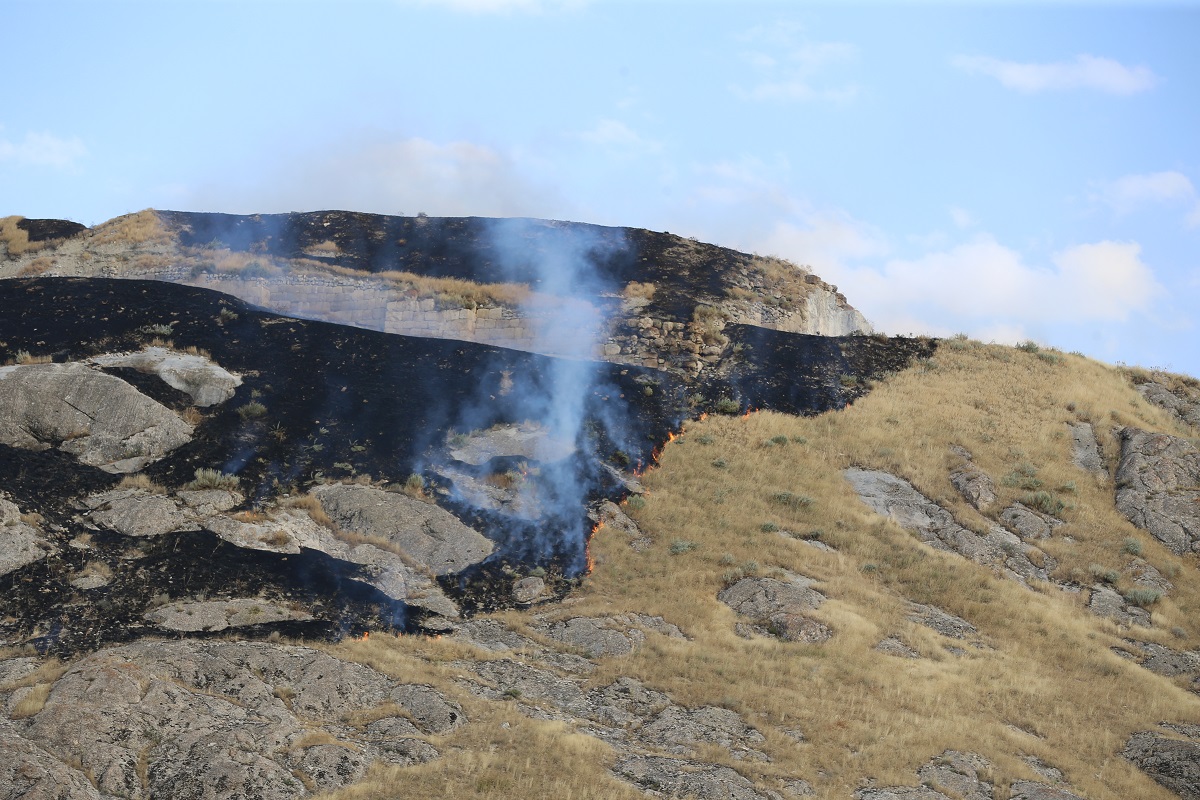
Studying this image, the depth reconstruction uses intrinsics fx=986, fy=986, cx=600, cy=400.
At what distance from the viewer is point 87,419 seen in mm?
22766

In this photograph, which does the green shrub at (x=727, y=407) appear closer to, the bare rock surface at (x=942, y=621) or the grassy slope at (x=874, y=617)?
the grassy slope at (x=874, y=617)

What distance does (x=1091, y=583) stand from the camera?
24.5 meters

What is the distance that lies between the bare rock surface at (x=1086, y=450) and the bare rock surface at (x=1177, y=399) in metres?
4.71

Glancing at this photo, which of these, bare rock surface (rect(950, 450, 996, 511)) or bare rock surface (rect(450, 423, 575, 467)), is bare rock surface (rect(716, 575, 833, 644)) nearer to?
bare rock surface (rect(450, 423, 575, 467))

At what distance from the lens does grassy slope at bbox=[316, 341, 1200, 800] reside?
627 inches

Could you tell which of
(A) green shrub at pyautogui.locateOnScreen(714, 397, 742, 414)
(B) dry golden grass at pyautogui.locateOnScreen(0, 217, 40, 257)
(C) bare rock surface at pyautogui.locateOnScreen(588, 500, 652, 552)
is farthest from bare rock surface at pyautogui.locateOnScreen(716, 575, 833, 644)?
(B) dry golden grass at pyautogui.locateOnScreen(0, 217, 40, 257)

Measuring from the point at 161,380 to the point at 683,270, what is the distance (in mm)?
21919

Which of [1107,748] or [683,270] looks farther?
[683,270]

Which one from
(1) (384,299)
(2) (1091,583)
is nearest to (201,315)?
(1) (384,299)

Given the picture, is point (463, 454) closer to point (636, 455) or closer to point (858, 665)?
point (636, 455)

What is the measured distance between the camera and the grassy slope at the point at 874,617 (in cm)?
1593

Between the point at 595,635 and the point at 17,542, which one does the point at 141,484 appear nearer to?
the point at 17,542

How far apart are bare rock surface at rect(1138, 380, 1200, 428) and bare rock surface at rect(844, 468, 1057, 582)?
11651mm

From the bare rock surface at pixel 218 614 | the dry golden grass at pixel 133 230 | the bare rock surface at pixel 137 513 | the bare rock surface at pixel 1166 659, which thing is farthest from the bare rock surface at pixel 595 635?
the dry golden grass at pixel 133 230
